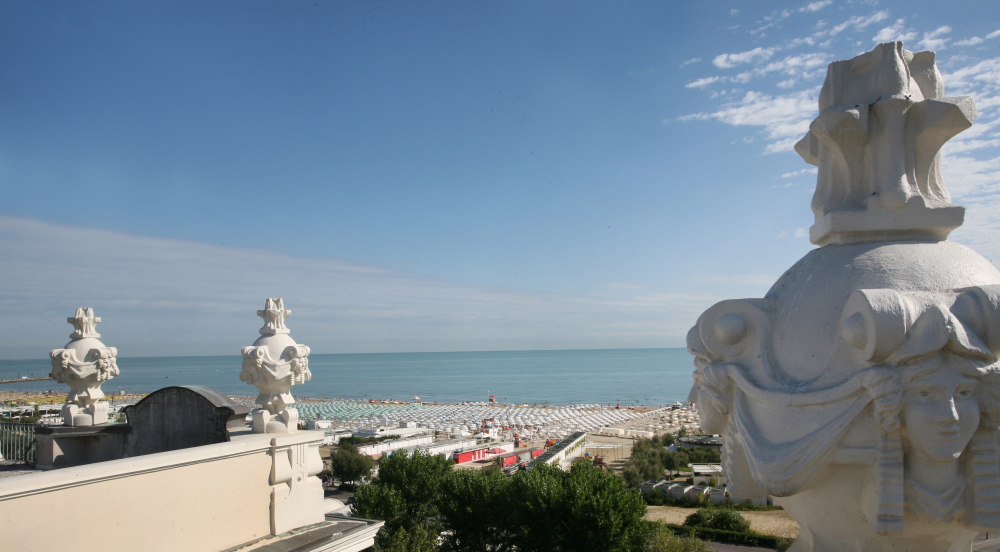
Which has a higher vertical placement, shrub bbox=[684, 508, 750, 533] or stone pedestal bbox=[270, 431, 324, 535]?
stone pedestal bbox=[270, 431, 324, 535]

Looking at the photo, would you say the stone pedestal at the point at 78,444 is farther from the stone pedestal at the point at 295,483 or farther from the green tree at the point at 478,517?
the green tree at the point at 478,517

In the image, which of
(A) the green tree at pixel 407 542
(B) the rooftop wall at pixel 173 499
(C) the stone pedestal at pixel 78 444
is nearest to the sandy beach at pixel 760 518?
(A) the green tree at pixel 407 542

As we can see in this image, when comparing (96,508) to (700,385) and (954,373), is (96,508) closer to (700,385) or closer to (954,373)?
(700,385)

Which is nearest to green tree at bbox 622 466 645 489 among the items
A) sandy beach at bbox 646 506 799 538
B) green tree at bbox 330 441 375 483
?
sandy beach at bbox 646 506 799 538

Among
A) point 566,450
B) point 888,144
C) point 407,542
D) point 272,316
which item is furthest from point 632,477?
point 888,144

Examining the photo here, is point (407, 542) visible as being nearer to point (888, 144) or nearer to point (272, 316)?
point (272, 316)

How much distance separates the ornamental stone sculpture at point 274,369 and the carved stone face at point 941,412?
26.8 ft

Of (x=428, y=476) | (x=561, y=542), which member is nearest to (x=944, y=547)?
(x=561, y=542)

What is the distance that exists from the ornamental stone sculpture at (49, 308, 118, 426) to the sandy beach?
2336cm

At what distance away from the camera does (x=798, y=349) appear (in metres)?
3.87

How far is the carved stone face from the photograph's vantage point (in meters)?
3.37

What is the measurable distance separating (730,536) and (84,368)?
84.5 feet

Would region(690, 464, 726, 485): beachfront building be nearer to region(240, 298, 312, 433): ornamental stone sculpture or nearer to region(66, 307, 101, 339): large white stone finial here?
region(240, 298, 312, 433): ornamental stone sculpture

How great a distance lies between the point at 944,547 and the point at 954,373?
122 cm
